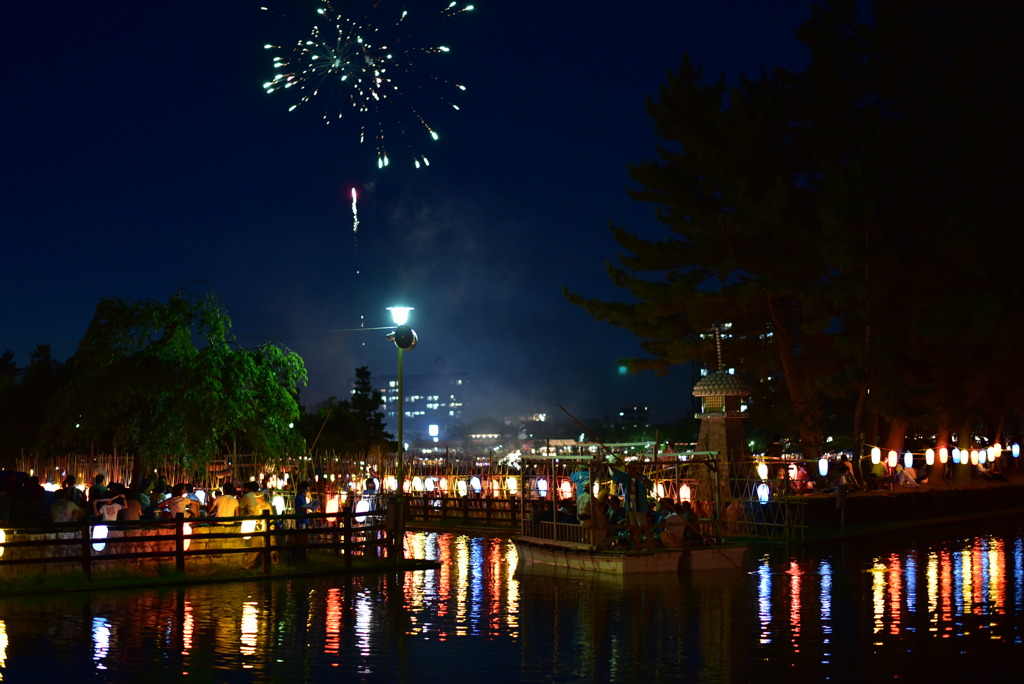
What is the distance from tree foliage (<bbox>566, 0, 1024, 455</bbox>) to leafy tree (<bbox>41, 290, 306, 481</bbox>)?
14.6m

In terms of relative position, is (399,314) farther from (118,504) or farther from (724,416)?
(724,416)

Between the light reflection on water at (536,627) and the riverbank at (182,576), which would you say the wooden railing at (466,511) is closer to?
the riverbank at (182,576)

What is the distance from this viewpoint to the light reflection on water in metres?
11.7

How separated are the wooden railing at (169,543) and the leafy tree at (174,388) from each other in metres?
8.09

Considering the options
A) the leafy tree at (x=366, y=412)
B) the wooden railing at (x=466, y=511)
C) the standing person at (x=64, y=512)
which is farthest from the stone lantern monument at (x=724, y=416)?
the leafy tree at (x=366, y=412)

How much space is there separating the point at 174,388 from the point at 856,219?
21.3m

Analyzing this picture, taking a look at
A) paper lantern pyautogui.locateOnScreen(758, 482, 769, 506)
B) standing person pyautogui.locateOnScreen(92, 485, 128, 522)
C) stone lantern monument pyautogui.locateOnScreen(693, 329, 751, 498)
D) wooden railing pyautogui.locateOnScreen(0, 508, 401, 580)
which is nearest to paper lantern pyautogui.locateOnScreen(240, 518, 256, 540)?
wooden railing pyautogui.locateOnScreen(0, 508, 401, 580)

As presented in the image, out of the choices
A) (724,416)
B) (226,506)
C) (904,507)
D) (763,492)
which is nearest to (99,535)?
(226,506)

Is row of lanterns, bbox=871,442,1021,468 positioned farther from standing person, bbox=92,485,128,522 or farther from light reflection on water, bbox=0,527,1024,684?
standing person, bbox=92,485,128,522

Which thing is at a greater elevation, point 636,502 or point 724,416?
point 724,416

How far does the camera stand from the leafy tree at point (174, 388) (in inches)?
1181

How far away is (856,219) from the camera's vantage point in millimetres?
35531

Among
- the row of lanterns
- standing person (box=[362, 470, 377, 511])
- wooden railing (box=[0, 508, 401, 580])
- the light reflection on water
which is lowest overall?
the light reflection on water

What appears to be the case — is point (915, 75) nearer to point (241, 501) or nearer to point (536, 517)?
point (536, 517)
